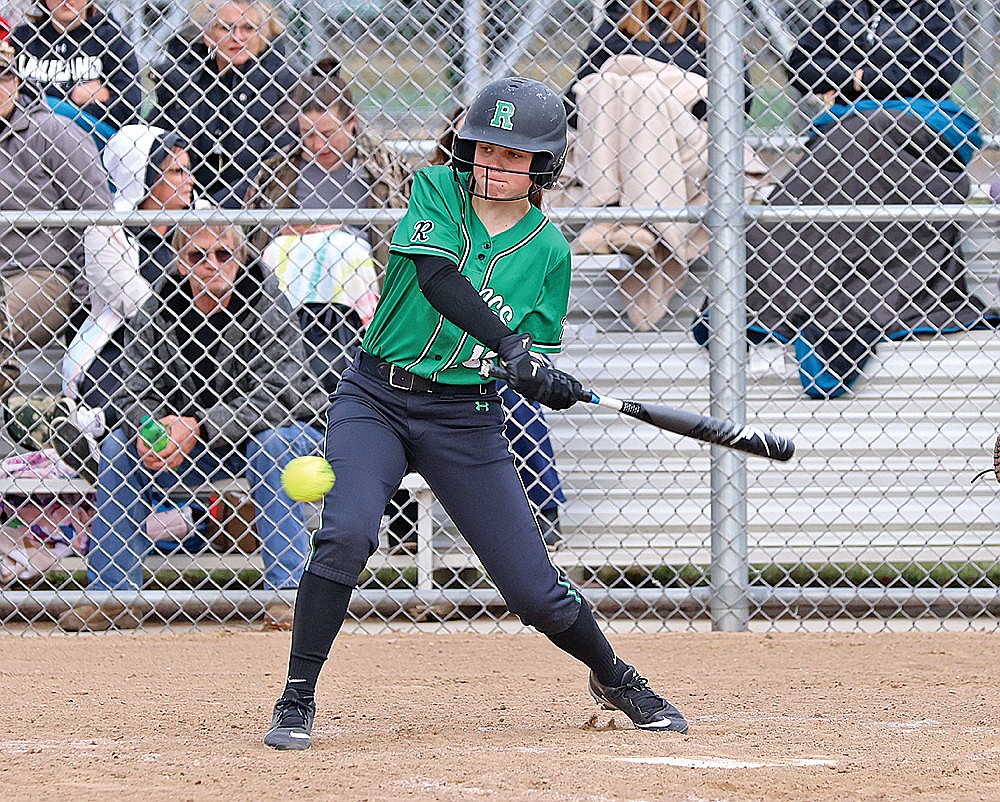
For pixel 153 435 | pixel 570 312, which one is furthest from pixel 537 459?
pixel 153 435

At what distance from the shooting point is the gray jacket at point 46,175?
16.7ft

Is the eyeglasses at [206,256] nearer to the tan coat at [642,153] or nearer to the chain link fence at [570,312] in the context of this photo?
the chain link fence at [570,312]

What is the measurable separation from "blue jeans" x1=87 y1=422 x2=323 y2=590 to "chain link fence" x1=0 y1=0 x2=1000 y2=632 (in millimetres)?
15

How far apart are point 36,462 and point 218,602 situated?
43.0 inches

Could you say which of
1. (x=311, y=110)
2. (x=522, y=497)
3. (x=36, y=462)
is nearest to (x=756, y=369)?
(x=311, y=110)

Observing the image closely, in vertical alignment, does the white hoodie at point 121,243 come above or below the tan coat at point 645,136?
below

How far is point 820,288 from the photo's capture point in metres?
5.49

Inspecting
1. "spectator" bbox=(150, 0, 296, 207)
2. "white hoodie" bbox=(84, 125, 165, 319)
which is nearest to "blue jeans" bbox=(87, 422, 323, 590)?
"white hoodie" bbox=(84, 125, 165, 319)

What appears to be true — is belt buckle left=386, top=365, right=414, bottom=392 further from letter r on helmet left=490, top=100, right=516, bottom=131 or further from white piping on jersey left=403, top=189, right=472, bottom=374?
letter r on helmet left=490, top=100, right=516, bottom=131

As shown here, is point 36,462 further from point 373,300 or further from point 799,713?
point 799,713

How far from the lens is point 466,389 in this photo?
319cm

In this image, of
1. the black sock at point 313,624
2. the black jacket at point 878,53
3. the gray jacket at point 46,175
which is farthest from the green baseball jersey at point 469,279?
the black jacket at point 878,53

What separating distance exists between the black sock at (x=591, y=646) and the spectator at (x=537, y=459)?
5.77 ft

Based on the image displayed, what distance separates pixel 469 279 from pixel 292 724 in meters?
1.14
